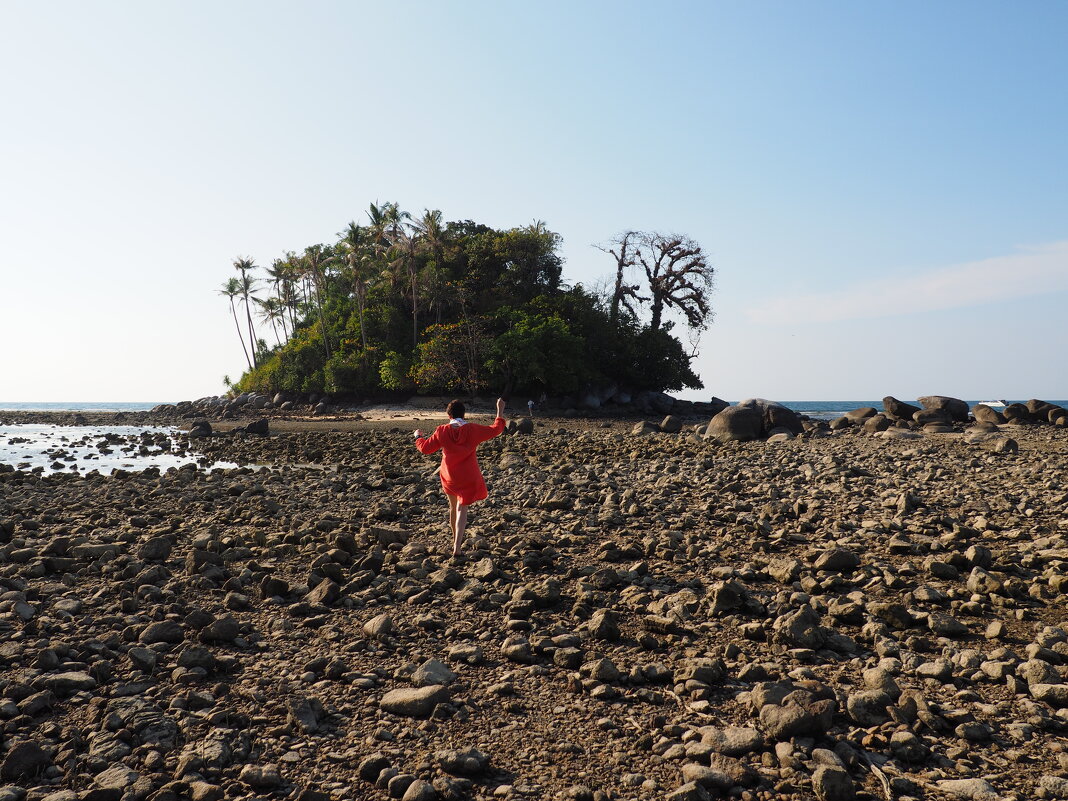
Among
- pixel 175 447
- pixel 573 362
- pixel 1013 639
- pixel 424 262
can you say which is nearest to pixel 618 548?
pixel 1013 639

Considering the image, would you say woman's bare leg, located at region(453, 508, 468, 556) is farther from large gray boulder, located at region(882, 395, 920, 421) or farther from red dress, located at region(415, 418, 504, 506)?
large gray boulder, located at region(882, 395, 920, 421)

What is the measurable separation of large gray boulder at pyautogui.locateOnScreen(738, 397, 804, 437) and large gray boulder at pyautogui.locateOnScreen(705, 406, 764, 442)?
219 mm

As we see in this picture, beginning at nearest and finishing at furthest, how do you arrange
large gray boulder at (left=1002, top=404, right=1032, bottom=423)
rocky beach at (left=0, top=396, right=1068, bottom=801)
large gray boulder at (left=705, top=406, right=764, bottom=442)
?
rocky beach at (left=0, top=396, right=1068, bottom=801) < large gray boulder at (left=705, top=406, right=764, bottom=442) < large gray boulder at (left=1002, top=404, right=1032, bottom=423)

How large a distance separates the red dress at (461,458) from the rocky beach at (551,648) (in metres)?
0.72

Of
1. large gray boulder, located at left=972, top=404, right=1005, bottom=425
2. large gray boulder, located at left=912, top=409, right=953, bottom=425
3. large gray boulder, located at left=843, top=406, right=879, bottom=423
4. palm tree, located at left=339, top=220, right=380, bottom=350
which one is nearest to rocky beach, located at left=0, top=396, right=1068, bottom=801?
large gray boulder, located at left=912, top=409, right=953, bottom=425

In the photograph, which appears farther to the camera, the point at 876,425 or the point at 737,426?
the point at 876,425

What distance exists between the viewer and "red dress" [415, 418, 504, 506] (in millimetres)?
7813

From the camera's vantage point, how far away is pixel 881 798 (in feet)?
10.5

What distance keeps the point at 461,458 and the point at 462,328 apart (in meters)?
35.9

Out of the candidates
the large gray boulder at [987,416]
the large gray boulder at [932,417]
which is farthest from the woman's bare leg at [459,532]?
the large gray boulder at [987,416]

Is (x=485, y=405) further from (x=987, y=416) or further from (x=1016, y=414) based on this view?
(x=1016, y=414)

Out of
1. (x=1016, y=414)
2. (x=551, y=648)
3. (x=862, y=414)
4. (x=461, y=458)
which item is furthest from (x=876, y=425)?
(x=551, y=648)

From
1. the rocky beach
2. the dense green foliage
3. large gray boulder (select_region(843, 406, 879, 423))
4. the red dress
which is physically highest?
the dense green foliage

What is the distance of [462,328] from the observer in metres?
43.3
